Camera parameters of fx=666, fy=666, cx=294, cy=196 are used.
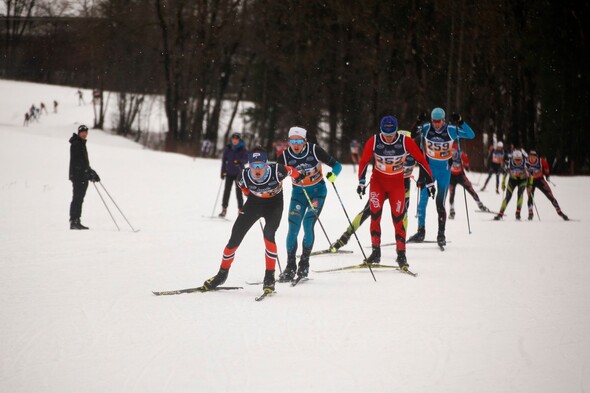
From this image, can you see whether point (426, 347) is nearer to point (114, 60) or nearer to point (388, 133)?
point (388, 133)

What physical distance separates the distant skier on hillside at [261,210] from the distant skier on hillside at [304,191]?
Result: 93 cm

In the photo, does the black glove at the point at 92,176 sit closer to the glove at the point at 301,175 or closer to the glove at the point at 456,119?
the glove at the point at 301,175

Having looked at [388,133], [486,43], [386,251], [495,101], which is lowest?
[386,251]

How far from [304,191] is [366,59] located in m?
30.3

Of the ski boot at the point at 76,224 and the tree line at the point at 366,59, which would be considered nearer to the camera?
the ski boot at the point at 76,224

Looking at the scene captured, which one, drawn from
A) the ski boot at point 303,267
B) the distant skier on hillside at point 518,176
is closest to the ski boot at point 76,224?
the ski boot at point 303,267

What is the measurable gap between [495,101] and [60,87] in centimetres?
4481

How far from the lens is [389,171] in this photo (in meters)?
9.48

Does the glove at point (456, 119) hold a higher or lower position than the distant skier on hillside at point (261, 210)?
higher

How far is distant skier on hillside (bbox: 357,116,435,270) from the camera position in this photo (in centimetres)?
941

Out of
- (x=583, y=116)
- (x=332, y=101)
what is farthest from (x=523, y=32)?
(x=332, y=101)

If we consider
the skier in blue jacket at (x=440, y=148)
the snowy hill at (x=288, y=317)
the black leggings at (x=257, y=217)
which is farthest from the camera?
the skier in blue jacket at (x=440, y=148)

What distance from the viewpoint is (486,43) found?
36.9 m

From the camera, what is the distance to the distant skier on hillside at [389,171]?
30.9 feet
